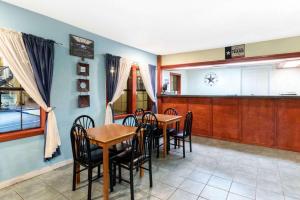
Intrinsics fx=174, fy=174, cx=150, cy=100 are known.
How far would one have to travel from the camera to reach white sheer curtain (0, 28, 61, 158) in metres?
2.42

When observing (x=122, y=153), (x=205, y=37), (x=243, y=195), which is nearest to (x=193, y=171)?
(x=243, y=195)

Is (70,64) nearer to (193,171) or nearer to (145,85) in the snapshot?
(145,85)

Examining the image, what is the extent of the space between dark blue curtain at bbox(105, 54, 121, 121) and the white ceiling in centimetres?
49

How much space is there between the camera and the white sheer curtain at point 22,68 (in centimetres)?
242

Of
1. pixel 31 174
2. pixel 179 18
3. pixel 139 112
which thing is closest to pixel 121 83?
pixel 139 112

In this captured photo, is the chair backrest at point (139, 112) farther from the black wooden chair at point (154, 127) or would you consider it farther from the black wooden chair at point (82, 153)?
the black wooden chair at point (82, 153)

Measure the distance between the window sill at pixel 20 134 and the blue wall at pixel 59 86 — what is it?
0.22 ft

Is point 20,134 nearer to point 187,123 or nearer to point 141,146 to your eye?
point 141,146

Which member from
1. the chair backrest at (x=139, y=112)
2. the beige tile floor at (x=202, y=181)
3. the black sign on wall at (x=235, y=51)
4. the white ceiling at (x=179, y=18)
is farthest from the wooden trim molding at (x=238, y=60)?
the beige tile floor at (x=202, y=181)

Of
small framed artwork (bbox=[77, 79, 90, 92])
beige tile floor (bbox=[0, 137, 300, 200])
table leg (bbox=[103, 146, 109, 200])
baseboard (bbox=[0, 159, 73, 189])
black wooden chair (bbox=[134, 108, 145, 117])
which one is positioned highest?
small framed artwork (bbox=[77, 79, 90, 92])

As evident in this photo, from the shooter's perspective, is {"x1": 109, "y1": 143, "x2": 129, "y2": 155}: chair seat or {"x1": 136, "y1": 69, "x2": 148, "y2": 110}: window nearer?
{"x1": 109, "y1": 143, "x2": 129, "y2": 155}: chair seat

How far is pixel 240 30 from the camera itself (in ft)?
11.7

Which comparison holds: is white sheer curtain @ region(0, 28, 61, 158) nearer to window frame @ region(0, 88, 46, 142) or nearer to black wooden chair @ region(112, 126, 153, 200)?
window frame @ region(0, 88, 46, 142)

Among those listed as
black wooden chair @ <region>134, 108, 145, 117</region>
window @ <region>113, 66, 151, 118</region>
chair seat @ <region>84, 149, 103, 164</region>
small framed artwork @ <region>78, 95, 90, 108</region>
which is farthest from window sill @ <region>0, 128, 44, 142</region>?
black wooden chair @ <region>134, 108, 145, 117</region>
